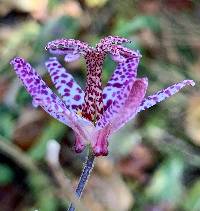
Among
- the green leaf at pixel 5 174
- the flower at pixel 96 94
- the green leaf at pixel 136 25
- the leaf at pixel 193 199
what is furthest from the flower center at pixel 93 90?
the green leaf at pixel 5 174

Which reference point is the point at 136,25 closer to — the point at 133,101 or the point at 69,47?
the point at 69,47

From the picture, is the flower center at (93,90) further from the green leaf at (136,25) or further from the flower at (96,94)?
the green leaf at (136,25)

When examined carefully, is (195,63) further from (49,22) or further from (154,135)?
(49,22)

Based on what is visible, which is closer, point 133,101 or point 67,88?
point 133,101

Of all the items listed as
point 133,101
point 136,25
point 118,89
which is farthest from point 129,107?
point 136,25

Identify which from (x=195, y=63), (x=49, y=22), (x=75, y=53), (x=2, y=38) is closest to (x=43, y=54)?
(x=49, y=22)
